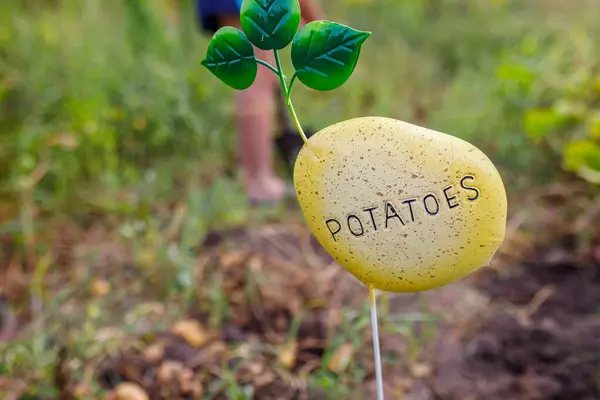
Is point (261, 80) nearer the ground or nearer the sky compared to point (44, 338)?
nearer the sky

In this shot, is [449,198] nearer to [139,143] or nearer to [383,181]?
[383,181]

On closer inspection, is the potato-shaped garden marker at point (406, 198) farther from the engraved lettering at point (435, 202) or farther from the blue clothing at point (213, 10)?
the blue clothing at point (213, 10)

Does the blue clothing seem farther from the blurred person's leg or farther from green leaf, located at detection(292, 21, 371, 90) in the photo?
green leaf, located at detection(292, 21, 371, 90)

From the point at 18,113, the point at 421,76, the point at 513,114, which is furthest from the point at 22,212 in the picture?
the point at 421,76

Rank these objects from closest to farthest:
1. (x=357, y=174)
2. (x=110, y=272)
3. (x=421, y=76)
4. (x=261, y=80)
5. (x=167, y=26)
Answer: (x=357, y=174) < (x=110, y=272) < (x=261, y=80) < (x=167, y=26) < (x=421, y=76)

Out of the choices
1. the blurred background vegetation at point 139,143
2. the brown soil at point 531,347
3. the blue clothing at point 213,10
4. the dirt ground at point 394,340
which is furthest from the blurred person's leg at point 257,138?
the brown soil at point 531,347

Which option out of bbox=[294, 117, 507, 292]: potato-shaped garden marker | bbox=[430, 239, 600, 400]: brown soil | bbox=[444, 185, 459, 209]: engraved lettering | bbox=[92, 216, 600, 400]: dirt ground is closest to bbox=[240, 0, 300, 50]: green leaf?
bbox=[294, 117, 507, 292]: potato-shaped garden marker

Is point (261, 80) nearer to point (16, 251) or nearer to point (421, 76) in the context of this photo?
point (16, 251)
